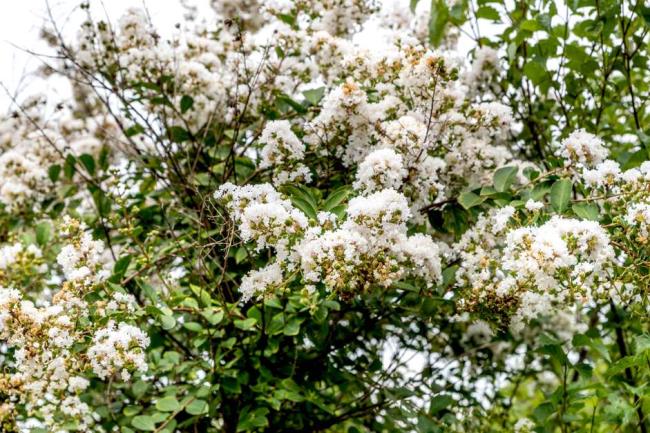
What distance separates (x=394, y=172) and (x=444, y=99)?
2.01 feet

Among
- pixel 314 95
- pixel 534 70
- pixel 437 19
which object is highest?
pixel 437 19

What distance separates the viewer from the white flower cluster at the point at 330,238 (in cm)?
225

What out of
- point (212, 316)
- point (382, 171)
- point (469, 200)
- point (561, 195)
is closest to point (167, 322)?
point (212, 316)

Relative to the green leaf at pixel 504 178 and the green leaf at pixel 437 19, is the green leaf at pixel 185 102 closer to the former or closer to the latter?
the green leaf at pixel 437 19

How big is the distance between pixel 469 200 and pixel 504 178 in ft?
0.55

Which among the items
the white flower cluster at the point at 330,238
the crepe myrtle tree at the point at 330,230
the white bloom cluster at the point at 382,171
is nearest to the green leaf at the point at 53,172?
the crepe myrtle tree at the point at 330,230

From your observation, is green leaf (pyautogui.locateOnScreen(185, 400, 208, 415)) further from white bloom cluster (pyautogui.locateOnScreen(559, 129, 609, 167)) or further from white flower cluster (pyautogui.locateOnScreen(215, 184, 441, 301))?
white bloom cluster (pyautogui.locateOnScreen(559, 129, 609, 167))

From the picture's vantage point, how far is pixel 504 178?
9.38 feet

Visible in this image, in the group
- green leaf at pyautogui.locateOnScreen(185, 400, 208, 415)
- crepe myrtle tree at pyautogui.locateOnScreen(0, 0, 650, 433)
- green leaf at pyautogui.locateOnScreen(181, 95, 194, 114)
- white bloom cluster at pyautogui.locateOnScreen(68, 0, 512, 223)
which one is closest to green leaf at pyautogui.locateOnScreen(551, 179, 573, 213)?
crepe myrtle tree at pyautogui.locateOnScreen(0, 0, 650, 433)

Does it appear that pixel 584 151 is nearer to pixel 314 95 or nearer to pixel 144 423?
pixel 314 95

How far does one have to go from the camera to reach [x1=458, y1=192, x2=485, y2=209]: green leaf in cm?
283

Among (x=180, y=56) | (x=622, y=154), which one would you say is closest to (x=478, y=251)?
(x=622, y=154)

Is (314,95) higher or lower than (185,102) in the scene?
lower

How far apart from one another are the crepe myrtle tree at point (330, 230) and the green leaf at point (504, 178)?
2cm
